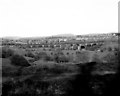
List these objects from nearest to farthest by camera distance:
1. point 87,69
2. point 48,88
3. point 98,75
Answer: point 48,88, point 98,75, point 87,69

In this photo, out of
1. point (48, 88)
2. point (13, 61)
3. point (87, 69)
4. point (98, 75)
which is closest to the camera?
point (48, 88)

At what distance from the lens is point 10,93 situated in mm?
20859

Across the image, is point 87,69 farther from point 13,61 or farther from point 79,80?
point 13,61

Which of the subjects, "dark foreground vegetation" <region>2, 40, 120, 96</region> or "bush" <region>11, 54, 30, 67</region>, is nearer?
"dark foreground vegetation" <region>2, 40, 120, 96</region>

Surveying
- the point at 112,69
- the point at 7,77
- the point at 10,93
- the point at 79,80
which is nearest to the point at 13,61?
the point at 7,77

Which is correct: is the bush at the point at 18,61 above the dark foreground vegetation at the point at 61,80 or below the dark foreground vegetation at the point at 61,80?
above

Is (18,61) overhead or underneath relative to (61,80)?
overhead

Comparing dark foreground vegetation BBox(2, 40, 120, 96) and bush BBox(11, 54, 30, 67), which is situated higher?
bush BBox(11, 54, 30, 67)

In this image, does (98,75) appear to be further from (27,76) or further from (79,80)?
(27,76)

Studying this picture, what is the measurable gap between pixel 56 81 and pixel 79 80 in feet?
7.38

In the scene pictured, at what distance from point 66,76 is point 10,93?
5.95 metres

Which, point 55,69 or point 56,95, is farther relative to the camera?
point 55,69

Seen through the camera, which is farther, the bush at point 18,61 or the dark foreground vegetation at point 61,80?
the bush at point 18,61

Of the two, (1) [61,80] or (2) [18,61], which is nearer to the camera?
(1) [61,80]
